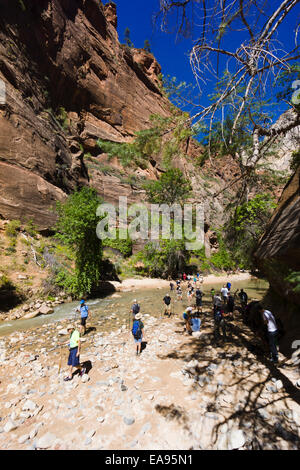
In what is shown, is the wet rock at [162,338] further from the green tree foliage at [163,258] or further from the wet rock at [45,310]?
the green tree foliage at [163,258]

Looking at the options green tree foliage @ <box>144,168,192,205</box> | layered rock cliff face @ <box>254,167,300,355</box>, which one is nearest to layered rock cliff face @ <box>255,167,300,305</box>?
layered rock cliff face @ <box>254,167,300,355</box>

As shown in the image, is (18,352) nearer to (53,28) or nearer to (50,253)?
(50,253)

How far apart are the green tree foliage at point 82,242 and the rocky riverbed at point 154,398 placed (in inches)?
278

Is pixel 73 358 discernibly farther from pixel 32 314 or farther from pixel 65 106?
pixel 65 106

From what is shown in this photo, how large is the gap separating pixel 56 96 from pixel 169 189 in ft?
69.3

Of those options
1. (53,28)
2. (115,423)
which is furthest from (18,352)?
(53,28)

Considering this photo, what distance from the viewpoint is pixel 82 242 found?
15055 mm

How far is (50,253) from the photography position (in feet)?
52.7

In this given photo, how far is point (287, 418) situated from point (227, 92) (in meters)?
5.88

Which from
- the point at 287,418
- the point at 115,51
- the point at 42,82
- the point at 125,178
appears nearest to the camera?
the point at 287,418

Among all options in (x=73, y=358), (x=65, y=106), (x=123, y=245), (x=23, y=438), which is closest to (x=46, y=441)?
(x=23, y=438)

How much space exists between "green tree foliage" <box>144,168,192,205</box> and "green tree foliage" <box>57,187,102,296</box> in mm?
17846

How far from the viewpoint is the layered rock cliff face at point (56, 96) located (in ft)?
55.7

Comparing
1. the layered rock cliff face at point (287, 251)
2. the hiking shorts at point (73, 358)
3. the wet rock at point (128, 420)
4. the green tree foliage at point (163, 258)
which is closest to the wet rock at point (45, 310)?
the hiking shorts at point (73, 358)
